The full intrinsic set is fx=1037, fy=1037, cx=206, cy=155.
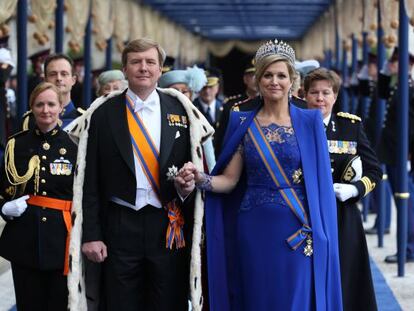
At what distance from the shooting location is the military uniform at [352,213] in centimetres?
543

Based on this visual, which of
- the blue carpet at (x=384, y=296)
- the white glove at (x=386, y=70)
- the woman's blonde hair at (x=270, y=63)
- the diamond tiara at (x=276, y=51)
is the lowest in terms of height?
the blue carpet at (x=384, y=296)

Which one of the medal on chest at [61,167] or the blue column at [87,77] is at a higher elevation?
the blue column at [87,77]

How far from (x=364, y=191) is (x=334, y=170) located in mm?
208

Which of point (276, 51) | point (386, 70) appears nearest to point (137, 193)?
point (276, 51)

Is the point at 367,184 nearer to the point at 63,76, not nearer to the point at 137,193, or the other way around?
the point at 137,193

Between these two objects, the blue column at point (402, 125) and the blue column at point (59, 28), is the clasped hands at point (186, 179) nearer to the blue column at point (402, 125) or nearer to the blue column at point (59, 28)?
the blue column at point (402, 125)

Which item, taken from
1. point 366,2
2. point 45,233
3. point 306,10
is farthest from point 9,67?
point 306,10

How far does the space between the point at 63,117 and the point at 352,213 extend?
5.57 ft

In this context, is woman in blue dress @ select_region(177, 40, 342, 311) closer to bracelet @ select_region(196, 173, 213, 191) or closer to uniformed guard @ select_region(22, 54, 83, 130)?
bracelet @ select_region(196, 173, 213, 191)

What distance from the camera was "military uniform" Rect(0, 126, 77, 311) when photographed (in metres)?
5.17

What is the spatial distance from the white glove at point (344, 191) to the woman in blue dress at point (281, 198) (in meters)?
0.39

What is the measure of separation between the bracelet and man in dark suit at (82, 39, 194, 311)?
11 cm

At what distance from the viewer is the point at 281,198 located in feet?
15.6

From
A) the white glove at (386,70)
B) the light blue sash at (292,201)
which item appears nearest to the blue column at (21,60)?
the white glove at (386,70)
